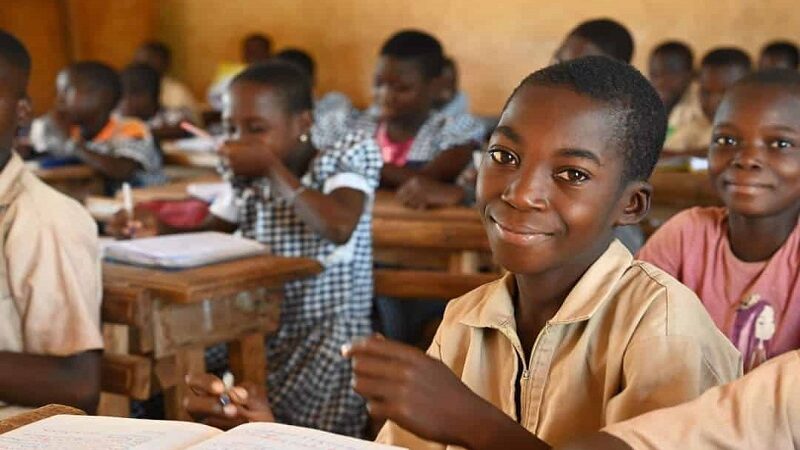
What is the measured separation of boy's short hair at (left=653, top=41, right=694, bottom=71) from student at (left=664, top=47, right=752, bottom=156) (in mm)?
385

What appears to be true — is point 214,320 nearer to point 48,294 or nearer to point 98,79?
point 48,294

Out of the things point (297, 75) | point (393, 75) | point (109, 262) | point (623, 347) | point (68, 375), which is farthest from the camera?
point (393, 75)

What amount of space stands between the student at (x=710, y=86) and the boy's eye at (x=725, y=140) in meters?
2.78

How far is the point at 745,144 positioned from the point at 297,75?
1.27m

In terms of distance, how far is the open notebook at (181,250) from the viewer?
2260mm

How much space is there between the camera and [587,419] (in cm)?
132

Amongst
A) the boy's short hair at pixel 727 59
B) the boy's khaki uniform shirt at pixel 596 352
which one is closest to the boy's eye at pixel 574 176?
the boy's khaki uniform shirt at pixel 596 352

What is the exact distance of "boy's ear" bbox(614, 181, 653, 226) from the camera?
1.40 metres

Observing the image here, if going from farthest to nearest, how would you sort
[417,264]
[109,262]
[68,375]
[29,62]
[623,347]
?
[417,264], [109,262], [29,62], [68,375], [623,347]

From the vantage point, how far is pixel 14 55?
206cm

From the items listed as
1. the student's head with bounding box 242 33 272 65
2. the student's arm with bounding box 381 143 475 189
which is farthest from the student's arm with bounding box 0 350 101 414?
the student's head with bounding box 242 33 272 65

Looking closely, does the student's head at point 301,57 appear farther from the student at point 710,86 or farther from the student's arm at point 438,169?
the student's arm at point 438,169

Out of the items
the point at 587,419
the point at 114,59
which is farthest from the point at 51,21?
the point at 587,419

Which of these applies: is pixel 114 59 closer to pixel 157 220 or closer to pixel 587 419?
pixel 157 220
